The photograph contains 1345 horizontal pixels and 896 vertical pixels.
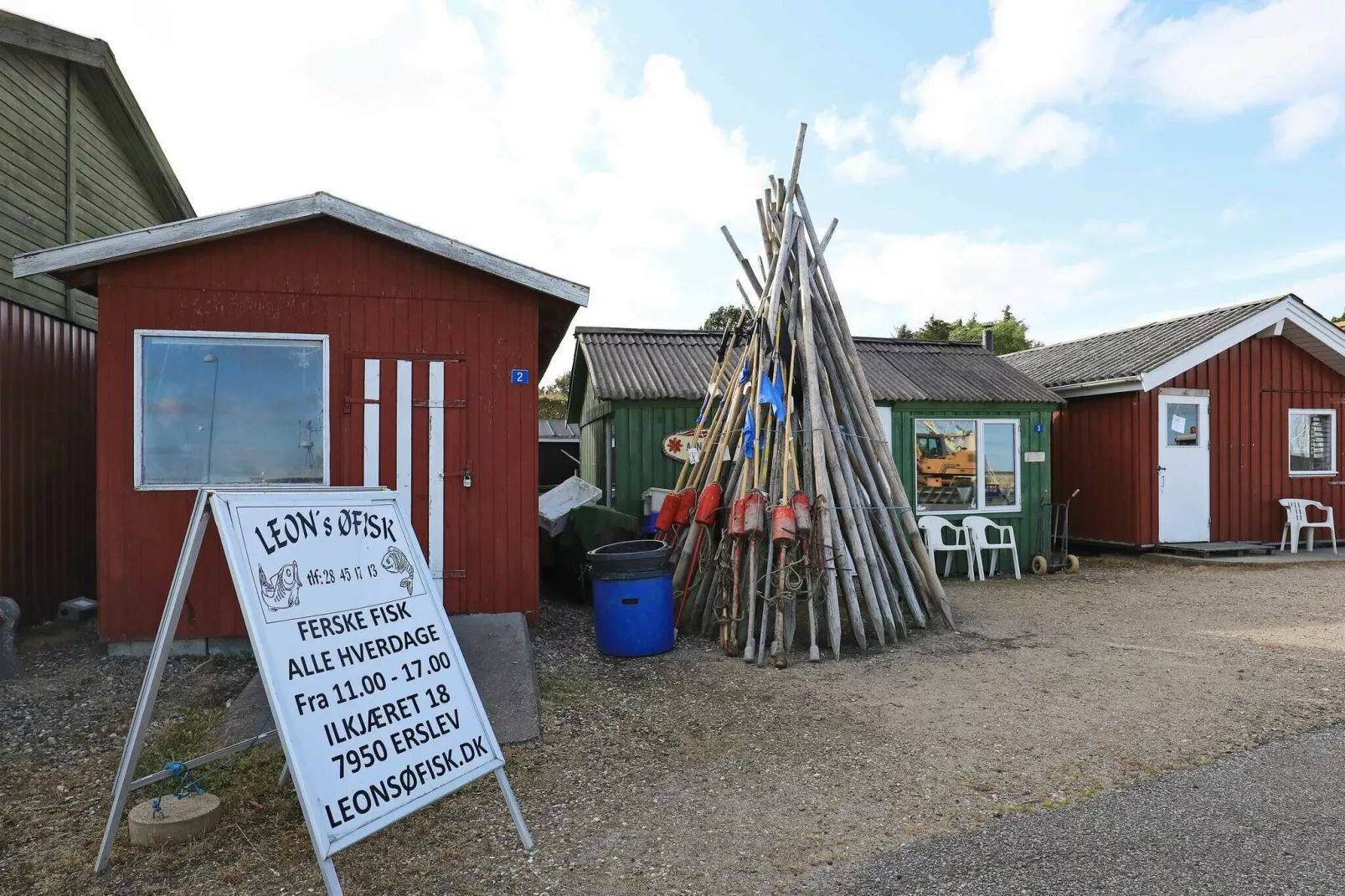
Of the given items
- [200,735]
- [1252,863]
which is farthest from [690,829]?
[200,735]

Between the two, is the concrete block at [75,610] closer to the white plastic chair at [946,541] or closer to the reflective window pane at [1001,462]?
the white plastic chair at [946,541]

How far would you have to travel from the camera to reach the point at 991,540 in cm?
1151

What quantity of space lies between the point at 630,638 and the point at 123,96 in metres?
7.57

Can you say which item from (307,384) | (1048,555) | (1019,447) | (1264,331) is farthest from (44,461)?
(1264,331)

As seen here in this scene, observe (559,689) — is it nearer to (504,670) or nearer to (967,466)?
(504,670)

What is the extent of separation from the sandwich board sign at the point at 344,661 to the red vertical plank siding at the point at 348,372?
9.47 ft

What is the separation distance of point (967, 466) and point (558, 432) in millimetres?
11629

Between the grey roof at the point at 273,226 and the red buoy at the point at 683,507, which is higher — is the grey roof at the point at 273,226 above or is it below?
above

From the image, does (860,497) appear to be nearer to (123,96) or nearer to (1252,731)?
(1252,731)

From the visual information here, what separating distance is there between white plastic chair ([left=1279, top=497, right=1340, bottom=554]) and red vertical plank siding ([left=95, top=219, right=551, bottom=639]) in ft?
38.6

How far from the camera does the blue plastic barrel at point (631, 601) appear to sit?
650 centimetres

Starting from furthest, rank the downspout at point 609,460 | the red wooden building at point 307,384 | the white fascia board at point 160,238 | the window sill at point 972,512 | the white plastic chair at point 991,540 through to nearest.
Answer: the window sill at point 972,512 → the white plastic chair at point 991,540 → the downspout at point 609,460 → the red wooden building at point 307,384 → the white fascia board at point 160,238

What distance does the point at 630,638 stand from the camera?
655 centimetres

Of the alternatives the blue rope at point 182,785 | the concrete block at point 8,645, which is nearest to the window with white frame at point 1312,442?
the blue rope at point 182,785
